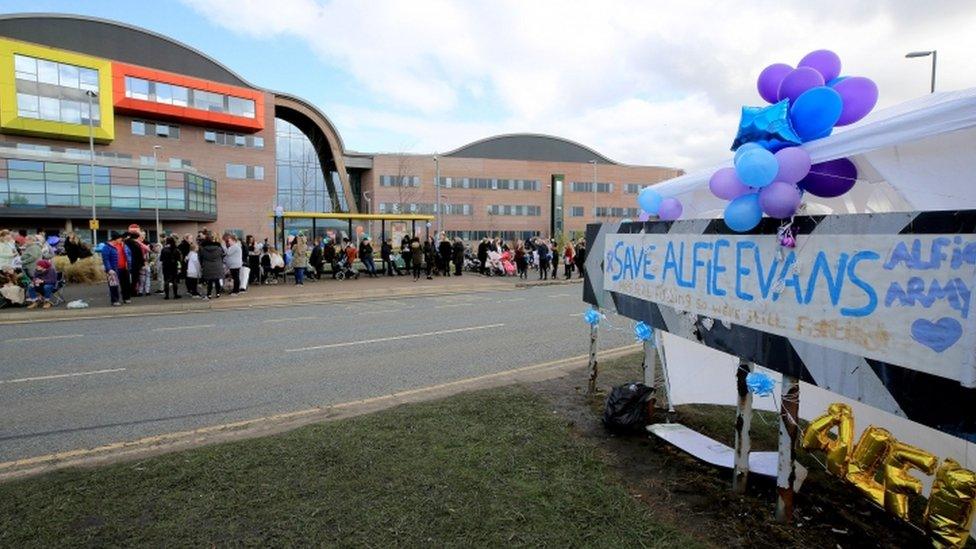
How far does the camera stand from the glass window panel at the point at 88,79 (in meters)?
42.3

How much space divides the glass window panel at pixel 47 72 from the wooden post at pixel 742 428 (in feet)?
178

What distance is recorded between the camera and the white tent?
2.27 meters

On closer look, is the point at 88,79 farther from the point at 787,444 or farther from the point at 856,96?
the point at 787,444

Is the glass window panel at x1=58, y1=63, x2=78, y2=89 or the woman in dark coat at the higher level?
the glass window panel at x1=58, y1=63, x2=78, y2=89

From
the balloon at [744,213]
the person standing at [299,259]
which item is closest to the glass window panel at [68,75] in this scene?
the person standing at [299,259]

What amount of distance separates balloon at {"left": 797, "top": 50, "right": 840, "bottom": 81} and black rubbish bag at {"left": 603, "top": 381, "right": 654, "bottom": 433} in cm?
270

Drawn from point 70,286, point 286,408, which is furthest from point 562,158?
point 286,408

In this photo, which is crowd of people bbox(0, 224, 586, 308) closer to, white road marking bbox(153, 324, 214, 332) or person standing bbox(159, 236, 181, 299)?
person standing bbox(159, 236, 181, 299)

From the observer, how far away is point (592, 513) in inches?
124

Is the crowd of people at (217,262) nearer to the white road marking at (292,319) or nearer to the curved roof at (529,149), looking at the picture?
the white road marking at (292,319)

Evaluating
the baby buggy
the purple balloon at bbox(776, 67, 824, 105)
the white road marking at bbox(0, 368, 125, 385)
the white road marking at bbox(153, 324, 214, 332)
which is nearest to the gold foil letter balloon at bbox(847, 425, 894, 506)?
the purple balloon at bbox(776, 67, 824, 105)

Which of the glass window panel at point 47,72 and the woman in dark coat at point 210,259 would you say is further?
the glass window panel at point 47,72

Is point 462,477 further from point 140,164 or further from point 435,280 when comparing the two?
point 140,164

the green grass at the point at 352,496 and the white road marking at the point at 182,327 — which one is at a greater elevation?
the green grass at the point at 352,496
